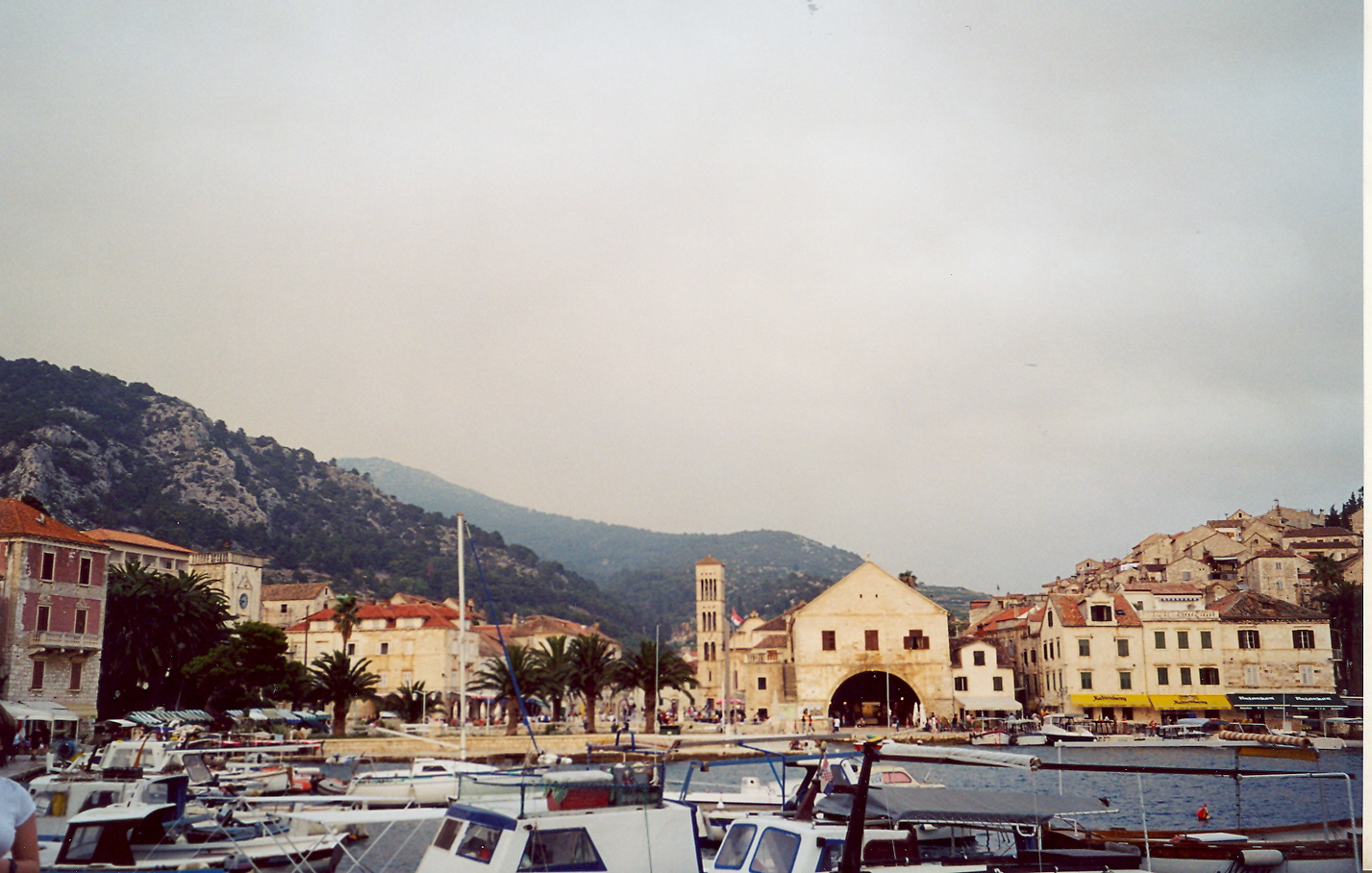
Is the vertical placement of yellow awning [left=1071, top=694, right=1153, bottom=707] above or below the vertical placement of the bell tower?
below

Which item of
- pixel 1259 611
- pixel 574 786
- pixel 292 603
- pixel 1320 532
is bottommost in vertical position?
pixel 574 786

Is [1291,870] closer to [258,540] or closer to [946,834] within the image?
[946,834]

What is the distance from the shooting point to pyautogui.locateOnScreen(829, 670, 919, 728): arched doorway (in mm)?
63438

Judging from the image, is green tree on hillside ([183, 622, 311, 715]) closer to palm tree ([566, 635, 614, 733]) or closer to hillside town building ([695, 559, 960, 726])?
palm tree ([566, 635, 614, 733])

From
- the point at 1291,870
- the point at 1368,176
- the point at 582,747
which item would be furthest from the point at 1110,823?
the point at 582,747

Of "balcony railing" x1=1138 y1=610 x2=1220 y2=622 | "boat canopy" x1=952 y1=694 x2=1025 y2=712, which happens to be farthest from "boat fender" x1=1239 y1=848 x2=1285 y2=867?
"boat canopy" x1=952 y1=694 x2=1025 y2=712

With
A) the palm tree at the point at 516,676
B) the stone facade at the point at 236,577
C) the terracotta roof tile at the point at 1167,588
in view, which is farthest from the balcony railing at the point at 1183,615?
the stone facade at the point at 236,577

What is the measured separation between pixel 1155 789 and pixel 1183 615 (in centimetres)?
2181

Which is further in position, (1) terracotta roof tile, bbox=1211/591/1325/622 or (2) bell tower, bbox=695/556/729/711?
(2) bell tower, bbox=695/556/729/711

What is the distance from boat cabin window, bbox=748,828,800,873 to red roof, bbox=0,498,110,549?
36107 mm

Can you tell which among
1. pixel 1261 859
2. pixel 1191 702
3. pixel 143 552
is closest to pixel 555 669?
pixel 143 552

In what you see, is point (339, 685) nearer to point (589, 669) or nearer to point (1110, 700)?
point (589, 669)

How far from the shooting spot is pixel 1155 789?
36375 millimetres

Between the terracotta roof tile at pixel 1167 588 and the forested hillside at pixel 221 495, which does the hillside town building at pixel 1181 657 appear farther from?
the forested hillside at pixel 221 495
